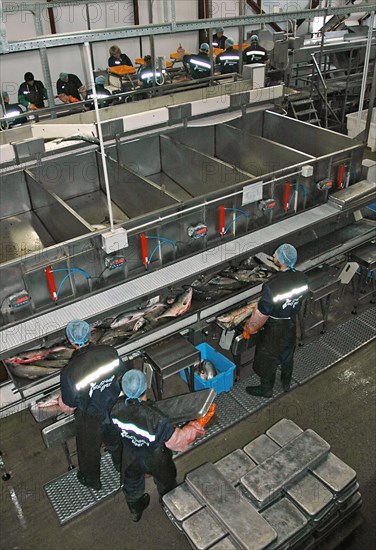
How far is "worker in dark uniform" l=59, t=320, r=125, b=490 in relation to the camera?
236 cm

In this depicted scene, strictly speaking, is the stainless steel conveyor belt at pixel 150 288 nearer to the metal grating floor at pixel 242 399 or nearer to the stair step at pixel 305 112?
the metal grating floor at pixel 242 399

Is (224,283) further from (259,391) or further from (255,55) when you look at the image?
(255,55)

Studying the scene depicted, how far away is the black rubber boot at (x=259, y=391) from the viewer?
326cm

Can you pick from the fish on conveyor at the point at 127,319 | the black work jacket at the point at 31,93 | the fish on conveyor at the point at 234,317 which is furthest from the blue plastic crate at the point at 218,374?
the black work jacket at the point at 31,93

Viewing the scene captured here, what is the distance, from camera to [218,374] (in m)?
3.22

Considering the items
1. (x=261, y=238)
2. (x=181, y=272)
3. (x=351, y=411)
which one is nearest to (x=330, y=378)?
(x=351, y=411)

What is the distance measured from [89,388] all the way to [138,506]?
75 cm

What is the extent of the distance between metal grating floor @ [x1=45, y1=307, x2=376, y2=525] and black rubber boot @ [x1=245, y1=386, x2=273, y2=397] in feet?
0.09

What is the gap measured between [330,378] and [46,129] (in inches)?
104

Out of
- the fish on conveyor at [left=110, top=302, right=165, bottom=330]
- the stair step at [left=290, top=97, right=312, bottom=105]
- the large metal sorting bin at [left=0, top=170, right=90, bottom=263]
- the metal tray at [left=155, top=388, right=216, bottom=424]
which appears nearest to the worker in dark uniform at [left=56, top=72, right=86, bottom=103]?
the stair step at [left=290, top=97, right=312, bottom=105]

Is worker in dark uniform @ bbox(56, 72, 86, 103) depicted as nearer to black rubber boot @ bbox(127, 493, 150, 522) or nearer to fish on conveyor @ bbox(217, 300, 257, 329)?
fish on conveyor @ bbox(217, 300, 257, 329)

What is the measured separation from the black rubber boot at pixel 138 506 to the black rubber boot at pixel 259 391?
3.38ft

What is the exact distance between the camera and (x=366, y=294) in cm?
411

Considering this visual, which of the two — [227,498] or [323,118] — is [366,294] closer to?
[227,498]
